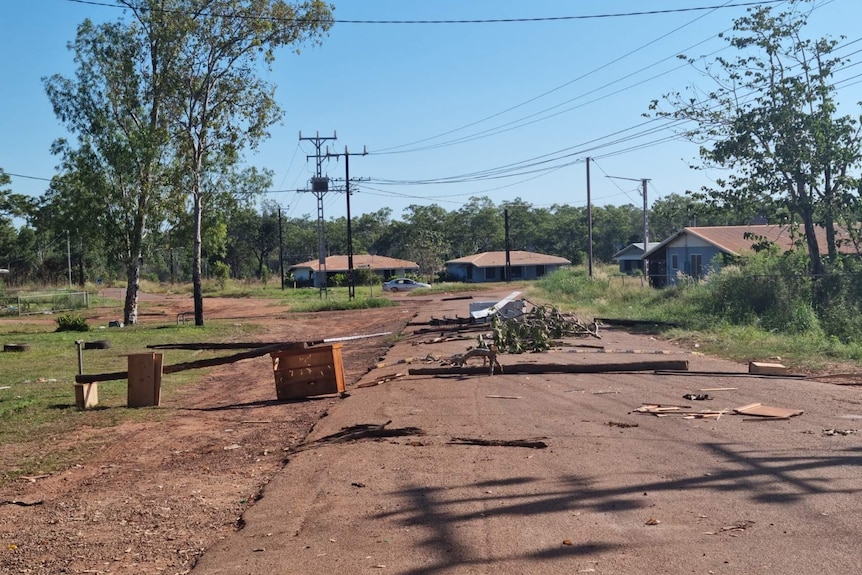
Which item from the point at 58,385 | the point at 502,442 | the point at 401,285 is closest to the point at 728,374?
the point at 502,442

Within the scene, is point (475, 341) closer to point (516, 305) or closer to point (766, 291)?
point (516, 305)

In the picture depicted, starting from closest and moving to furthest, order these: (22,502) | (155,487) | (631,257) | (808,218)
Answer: (22,502)
(155,487)
(808,218)
(631,257)

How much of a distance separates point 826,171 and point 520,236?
9335 cm

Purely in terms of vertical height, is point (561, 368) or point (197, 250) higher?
point (197, 250)

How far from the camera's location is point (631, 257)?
76.4 metres

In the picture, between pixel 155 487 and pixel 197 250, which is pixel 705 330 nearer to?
pixel 155 487

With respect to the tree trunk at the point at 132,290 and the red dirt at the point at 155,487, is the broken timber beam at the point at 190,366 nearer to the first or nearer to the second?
the red dirt at the point at 155,487

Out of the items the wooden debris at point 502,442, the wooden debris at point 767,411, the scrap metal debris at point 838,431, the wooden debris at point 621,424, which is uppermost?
the wooden debris at point 767,411

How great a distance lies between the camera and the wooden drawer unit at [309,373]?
14648 mm

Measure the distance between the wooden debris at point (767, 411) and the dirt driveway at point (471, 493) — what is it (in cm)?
16

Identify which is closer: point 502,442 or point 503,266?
point 502,442

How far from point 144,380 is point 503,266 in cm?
8168

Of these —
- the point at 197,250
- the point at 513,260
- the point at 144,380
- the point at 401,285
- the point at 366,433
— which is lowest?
the point at 366,433

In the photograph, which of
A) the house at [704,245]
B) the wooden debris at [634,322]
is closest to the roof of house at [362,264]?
the house at [704,245]
